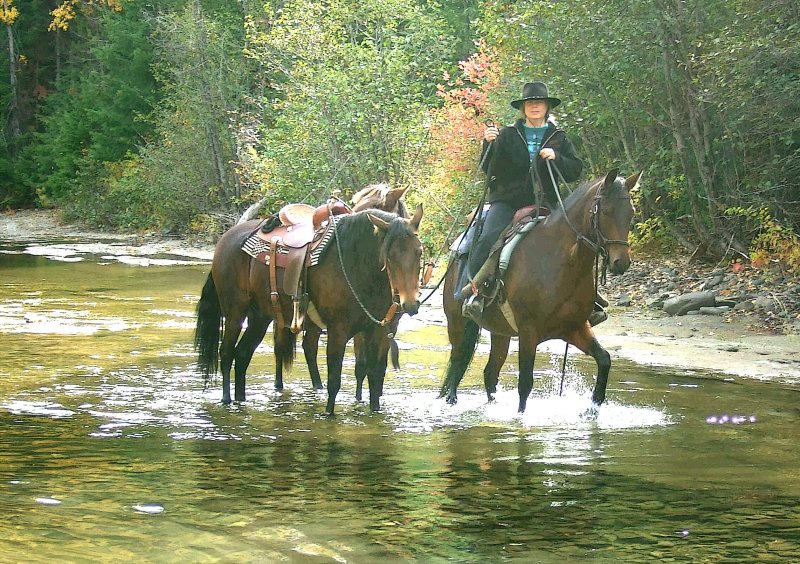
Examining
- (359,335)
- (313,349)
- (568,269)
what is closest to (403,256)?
(568,269)

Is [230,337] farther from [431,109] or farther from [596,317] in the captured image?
[431,109]

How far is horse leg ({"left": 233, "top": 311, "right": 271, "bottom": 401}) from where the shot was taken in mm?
10945

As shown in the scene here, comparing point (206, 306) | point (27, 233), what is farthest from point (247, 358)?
point (27, 233)

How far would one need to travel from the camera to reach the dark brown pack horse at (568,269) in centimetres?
918

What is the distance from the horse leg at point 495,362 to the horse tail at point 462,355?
189mm

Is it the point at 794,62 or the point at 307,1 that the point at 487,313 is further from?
the point at 307,1

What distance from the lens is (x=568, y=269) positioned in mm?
9516

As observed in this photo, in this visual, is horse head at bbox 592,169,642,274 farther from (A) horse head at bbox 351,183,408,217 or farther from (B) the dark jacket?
(A) horse head at bbox 351,183,408,217

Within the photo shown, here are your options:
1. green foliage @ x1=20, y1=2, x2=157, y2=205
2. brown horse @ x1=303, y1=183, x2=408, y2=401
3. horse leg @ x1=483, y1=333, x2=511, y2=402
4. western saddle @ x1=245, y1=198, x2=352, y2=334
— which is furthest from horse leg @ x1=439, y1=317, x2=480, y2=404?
green foliage @ x1=20, y1=2, x2=157, y2=205

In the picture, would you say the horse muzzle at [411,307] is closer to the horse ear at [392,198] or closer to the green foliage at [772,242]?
the horse ear at [392,198]

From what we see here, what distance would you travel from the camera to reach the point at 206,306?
459 inches

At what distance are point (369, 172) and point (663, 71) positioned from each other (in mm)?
10038

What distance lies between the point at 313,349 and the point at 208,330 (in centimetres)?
112

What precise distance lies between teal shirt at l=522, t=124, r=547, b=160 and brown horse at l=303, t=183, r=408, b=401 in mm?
1181
